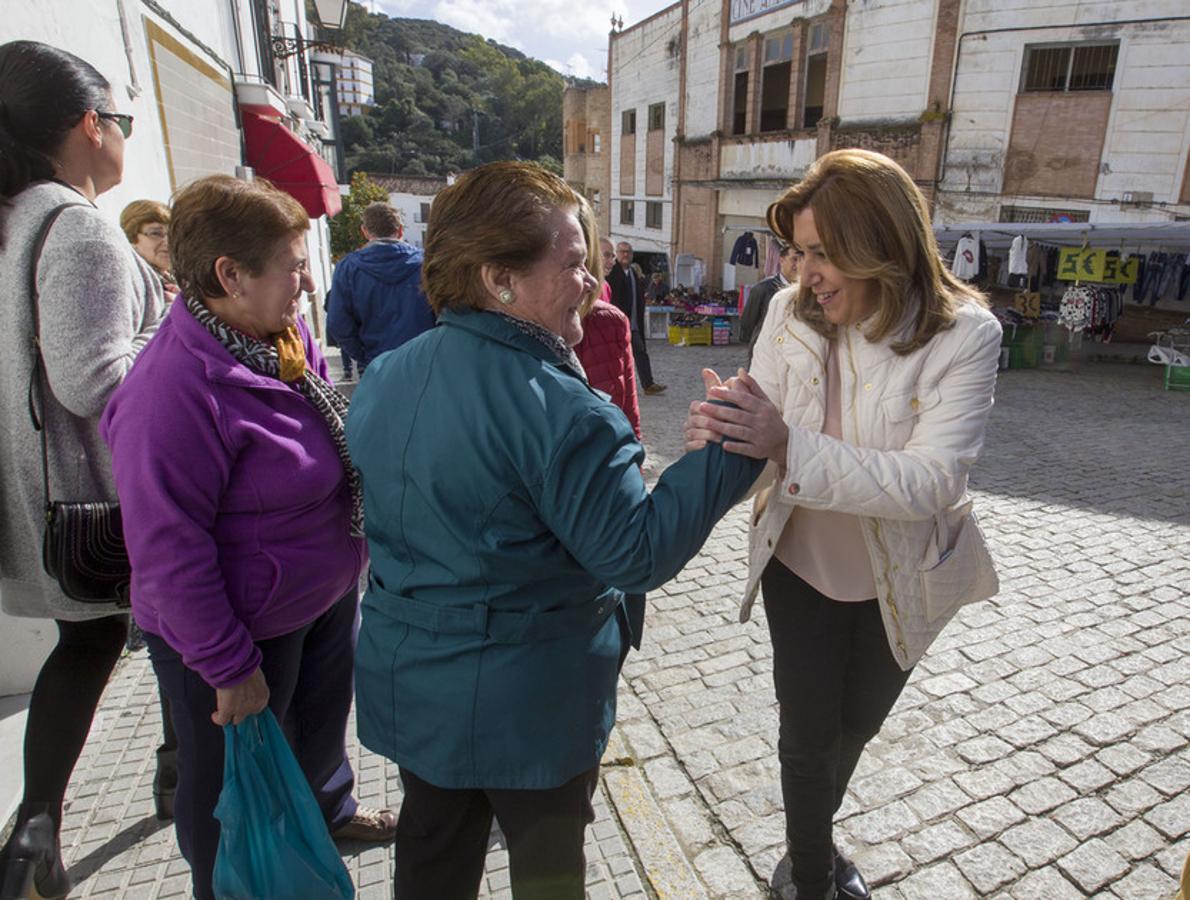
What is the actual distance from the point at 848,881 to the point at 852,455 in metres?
1.45

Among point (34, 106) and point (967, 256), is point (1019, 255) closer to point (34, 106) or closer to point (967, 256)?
point (967, 256)

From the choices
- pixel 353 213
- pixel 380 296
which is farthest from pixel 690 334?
pixel 353 213

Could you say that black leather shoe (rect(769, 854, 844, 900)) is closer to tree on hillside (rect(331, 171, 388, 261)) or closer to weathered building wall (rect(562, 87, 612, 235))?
weathered building wall (rect(562, 87, 612, 235))

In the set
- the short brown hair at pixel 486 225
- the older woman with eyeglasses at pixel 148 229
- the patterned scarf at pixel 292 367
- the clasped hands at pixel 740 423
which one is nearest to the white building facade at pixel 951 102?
the clasped hands at pixel 740 423

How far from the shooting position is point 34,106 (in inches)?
77.9

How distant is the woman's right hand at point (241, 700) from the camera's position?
A: 5.77ft

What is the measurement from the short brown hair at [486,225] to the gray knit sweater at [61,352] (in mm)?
1029

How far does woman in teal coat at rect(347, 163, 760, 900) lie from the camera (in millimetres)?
1350

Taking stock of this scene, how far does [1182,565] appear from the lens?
4738 millimetres

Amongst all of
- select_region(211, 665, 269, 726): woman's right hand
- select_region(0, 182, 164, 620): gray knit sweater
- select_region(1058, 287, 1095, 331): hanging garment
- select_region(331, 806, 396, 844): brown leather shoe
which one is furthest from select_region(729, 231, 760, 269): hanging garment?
select_region(211, 665, 269, 726): woman's right hand

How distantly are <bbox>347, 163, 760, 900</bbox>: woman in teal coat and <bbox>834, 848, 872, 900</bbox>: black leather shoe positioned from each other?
109 cm

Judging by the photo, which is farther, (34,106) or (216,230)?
(34,106)

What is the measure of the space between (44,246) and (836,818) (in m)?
2.96

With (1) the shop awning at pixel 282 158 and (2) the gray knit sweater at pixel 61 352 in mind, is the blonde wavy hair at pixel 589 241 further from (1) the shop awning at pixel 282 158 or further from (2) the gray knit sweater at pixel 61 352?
(1) the shop awning at pixel 282 158
